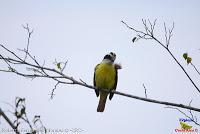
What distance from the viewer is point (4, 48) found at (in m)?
4.09

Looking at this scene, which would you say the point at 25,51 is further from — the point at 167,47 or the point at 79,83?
the point at 167,47

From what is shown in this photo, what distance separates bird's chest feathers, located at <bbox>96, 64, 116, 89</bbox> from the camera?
8531 millimetres

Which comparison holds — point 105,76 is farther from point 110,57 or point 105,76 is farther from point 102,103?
point 102,103

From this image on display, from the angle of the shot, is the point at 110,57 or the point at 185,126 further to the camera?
the point at 110,57

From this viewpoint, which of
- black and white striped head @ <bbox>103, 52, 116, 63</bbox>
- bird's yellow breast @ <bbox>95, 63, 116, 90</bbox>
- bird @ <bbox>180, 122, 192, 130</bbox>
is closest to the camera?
bird @ <bbox>180, 122, 192, 130</bbox>

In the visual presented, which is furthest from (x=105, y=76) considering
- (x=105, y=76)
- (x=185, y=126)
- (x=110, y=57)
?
(x=185, y=126)

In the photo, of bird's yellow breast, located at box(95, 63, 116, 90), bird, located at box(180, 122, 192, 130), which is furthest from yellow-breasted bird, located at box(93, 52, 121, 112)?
bird, located at box(180, 122, 192, 130)

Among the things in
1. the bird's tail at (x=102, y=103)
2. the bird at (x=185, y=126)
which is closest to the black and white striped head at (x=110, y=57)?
the bird's tail at (x=102, y=103)

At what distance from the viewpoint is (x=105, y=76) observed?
8.52m

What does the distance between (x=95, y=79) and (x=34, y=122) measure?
572 cm

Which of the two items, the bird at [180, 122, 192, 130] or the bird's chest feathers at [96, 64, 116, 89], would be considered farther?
the bird's chest feathers at [96, 64, 116, 89]

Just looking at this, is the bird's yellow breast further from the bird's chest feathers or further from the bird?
Answer: the bird

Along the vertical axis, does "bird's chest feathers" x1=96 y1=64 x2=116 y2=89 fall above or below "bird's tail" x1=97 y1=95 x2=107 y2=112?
above

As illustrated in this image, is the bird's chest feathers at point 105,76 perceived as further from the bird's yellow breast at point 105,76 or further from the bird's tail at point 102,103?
the bird's tail at point 102,103
